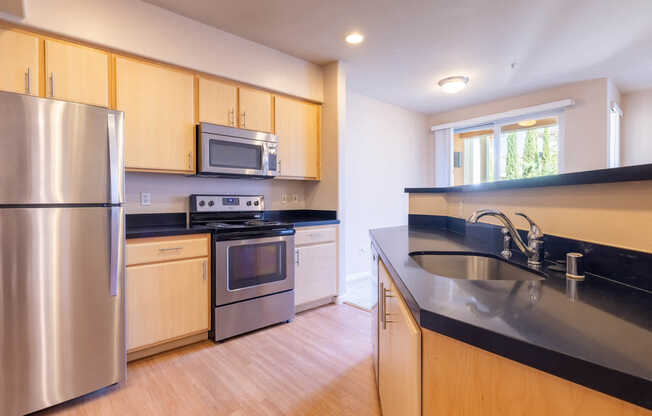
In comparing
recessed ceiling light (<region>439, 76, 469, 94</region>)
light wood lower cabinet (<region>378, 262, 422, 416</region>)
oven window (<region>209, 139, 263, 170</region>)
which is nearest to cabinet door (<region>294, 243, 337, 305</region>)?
oven window (<region>209, 139, 263, 170</region>)

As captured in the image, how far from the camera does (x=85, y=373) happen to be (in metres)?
1.62

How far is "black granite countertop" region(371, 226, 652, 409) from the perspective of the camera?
0.41 m

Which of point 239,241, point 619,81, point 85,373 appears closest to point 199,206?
point 239,241

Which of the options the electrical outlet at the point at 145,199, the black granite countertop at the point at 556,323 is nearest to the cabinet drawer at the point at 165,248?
the electrical outlet at the point at 145,199

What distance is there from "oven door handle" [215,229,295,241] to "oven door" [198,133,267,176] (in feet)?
1.76

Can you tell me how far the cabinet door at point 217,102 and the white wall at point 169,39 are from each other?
99 millimetres

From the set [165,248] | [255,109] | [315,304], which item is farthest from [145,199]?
[315,304]

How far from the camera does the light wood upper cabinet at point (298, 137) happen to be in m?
2.98

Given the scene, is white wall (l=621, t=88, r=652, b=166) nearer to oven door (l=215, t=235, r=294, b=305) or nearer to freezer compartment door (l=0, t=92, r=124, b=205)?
oven door (l=215, t=235, r=294, b=305)

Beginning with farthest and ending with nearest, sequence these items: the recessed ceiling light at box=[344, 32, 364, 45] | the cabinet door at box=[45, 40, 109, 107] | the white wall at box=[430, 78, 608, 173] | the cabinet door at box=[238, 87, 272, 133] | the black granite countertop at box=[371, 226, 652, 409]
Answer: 1. the white wall at box=[430, 78, 608, 173]
2. the cabinet door at box=[238, 87, 272, 133]
3. the recessed ceiling light at box=[344, 32, 364, 45]
4. the cabinet door at box=[45, 40, 109, 107]
5. the black granite countertop at box=[371, 226, 652, 409]

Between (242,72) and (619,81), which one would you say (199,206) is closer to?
(242,72)

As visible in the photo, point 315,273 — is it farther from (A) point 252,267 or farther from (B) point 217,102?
(B) point 217,102

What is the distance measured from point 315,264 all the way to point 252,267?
26.8 inches

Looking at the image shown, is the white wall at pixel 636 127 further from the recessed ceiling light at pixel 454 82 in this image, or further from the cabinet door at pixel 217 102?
the cabinet door at pixel 217 102
